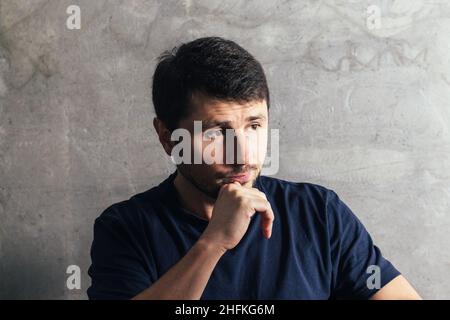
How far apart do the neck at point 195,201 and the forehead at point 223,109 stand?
0.20 meters

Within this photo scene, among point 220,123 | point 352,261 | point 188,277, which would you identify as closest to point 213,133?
point 220,123

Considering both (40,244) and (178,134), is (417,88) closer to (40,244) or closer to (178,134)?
(178,134)

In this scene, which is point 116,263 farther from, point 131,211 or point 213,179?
point 213,179

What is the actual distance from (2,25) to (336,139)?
121 cm

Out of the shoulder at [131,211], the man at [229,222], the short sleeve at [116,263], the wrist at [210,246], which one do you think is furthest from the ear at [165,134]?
the wrist at [210,246]

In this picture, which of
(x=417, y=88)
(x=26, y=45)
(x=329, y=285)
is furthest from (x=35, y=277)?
(x=417, y=88)

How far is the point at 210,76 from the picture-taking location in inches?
56.7

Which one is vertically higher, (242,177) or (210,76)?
(210,76)

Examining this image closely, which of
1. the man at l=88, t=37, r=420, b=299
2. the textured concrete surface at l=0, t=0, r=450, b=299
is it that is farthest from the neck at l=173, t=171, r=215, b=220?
the textured concrete surface at l=0, t=0, r=450, b=299

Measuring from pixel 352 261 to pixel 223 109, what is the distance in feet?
1.73

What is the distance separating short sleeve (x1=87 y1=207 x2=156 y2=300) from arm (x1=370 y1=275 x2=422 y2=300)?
59 centimetres

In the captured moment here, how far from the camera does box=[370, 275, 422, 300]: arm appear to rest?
1.49 m

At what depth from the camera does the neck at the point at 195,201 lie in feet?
5.02

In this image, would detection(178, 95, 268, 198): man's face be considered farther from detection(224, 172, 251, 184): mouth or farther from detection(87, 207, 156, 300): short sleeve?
detection(87, 207, 156, 300): short sleeve
